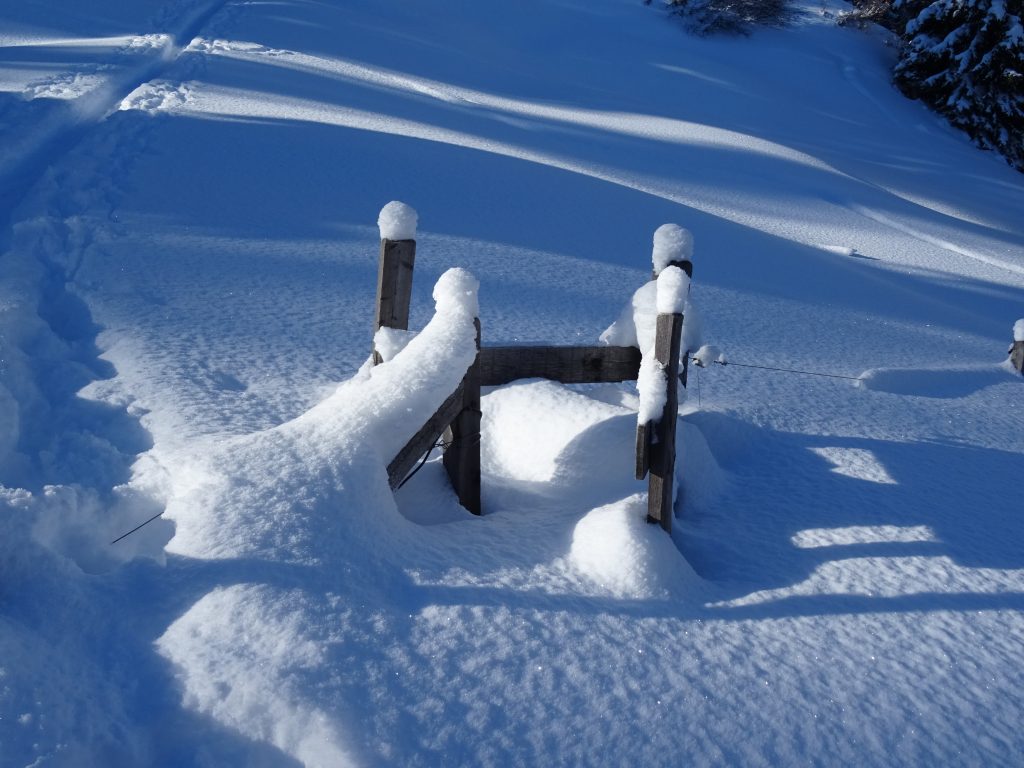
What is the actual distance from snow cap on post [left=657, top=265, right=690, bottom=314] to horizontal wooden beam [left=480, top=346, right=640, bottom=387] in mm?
719

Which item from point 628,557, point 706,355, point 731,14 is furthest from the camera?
point 731,14

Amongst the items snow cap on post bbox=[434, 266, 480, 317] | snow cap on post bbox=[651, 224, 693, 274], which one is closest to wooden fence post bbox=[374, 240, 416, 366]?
snow cap on post bbox=[434, 266, 480, 317]

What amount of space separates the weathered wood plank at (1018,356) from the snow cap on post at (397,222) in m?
5.50

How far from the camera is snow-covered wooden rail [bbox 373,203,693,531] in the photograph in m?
3.43

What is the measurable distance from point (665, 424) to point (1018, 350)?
16.7 ft

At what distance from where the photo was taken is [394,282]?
4.05 metres

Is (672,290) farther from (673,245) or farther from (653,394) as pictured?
(673,245)

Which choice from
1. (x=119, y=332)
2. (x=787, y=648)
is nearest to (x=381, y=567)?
(x=787, y=648)

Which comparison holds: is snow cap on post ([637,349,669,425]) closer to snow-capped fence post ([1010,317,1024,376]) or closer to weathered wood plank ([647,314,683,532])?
weathered wood plank ([647,314,683,532])

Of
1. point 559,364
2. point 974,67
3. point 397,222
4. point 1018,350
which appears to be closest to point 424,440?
point 559,364

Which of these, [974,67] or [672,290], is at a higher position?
[974,67]

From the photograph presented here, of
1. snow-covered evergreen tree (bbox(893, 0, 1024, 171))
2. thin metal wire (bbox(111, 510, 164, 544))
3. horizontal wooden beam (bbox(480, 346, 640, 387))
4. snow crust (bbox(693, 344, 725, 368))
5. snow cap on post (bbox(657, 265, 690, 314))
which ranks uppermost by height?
snow-covered evergreen tree (bbox(893, 0, 1024, 171))

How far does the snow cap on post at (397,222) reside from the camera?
3.95 m

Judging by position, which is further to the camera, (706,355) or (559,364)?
(706,355)
